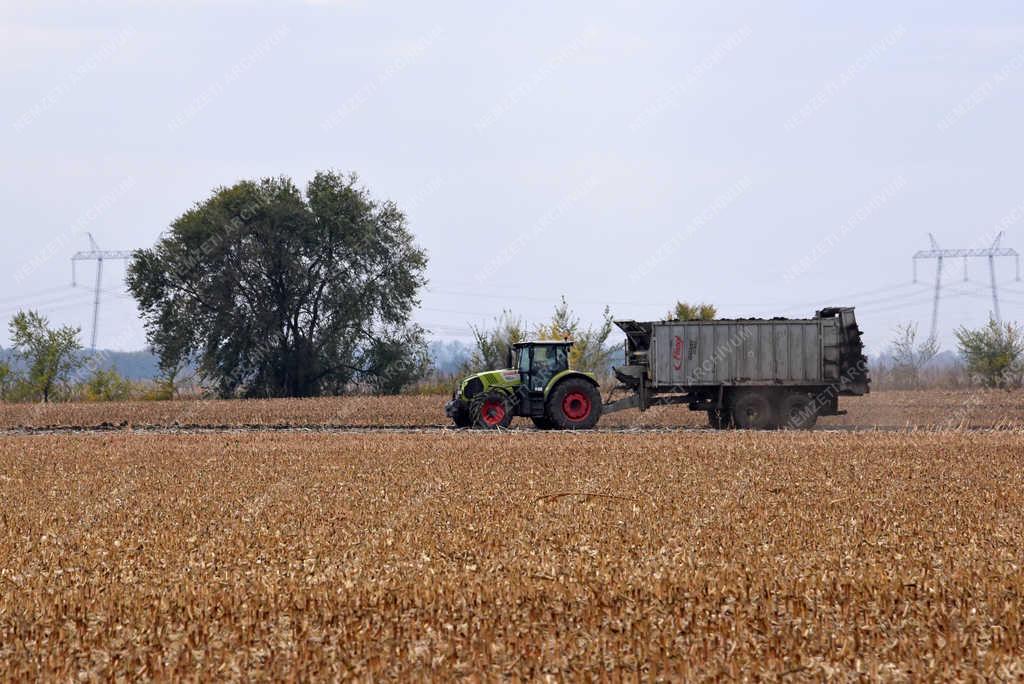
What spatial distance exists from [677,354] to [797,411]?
3190mm

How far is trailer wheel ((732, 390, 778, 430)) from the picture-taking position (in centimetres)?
2897

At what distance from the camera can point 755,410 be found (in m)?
29.1

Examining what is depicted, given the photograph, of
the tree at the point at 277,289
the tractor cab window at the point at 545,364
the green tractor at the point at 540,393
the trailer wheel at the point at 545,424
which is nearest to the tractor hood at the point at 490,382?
the green tractor at the point at 540,393

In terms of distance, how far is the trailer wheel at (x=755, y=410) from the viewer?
29.0 m

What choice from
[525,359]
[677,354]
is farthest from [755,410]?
[525,359]

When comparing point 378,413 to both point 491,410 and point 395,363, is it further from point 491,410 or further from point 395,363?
point 395,363

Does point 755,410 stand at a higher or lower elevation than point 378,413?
higher

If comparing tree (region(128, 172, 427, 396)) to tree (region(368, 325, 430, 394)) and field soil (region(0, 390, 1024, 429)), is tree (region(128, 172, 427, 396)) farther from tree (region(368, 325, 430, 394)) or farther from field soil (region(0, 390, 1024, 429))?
field soil (region(0, 390, 1024, 429))

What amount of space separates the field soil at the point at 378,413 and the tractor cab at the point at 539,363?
11.8 ft

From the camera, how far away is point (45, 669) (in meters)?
7.88

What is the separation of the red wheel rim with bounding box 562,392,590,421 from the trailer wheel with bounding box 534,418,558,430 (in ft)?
1.35

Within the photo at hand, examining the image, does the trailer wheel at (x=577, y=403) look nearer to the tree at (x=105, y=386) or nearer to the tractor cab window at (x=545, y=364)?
the tractor cab window at (x=545, y=364)

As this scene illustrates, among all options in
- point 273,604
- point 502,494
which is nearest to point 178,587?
point 273,604

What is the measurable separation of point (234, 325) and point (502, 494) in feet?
115
